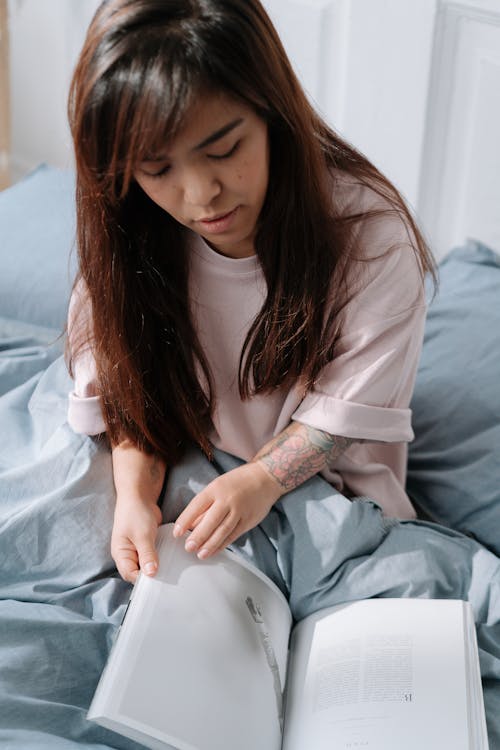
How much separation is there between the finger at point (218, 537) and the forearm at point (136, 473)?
10cm

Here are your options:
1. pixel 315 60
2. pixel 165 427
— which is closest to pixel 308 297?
Result: pixel 165 427

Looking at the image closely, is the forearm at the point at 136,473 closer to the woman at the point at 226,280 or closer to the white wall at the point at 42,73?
the woman at the point at 226,280

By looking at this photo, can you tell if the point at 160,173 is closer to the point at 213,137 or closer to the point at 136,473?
the point at 213,137

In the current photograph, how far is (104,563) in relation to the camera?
106 cm

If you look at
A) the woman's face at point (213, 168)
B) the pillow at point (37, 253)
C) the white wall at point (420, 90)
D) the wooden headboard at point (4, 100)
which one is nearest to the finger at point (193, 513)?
the woman's face at point (213, 168)

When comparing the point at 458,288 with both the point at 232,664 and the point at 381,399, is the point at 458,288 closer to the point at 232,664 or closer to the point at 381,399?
the point at 381,399

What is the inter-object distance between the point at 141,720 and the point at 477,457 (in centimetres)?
57

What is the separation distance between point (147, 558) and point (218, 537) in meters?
0.07

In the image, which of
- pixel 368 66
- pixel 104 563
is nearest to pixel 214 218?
pixel 104 563

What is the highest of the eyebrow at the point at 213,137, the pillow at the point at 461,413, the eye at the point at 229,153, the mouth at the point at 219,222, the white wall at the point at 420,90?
the eyebrow at the point at 213,137

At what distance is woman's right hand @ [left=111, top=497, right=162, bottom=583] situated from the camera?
38.9 inches

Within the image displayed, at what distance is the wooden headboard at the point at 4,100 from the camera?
189 centimetres

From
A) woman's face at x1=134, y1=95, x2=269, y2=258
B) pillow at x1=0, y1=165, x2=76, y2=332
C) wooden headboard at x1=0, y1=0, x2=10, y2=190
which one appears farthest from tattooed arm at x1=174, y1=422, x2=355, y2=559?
wooden headboard at x1=0, y1=0, x2=10, y2=190

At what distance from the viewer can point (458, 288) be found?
1.44 meters
